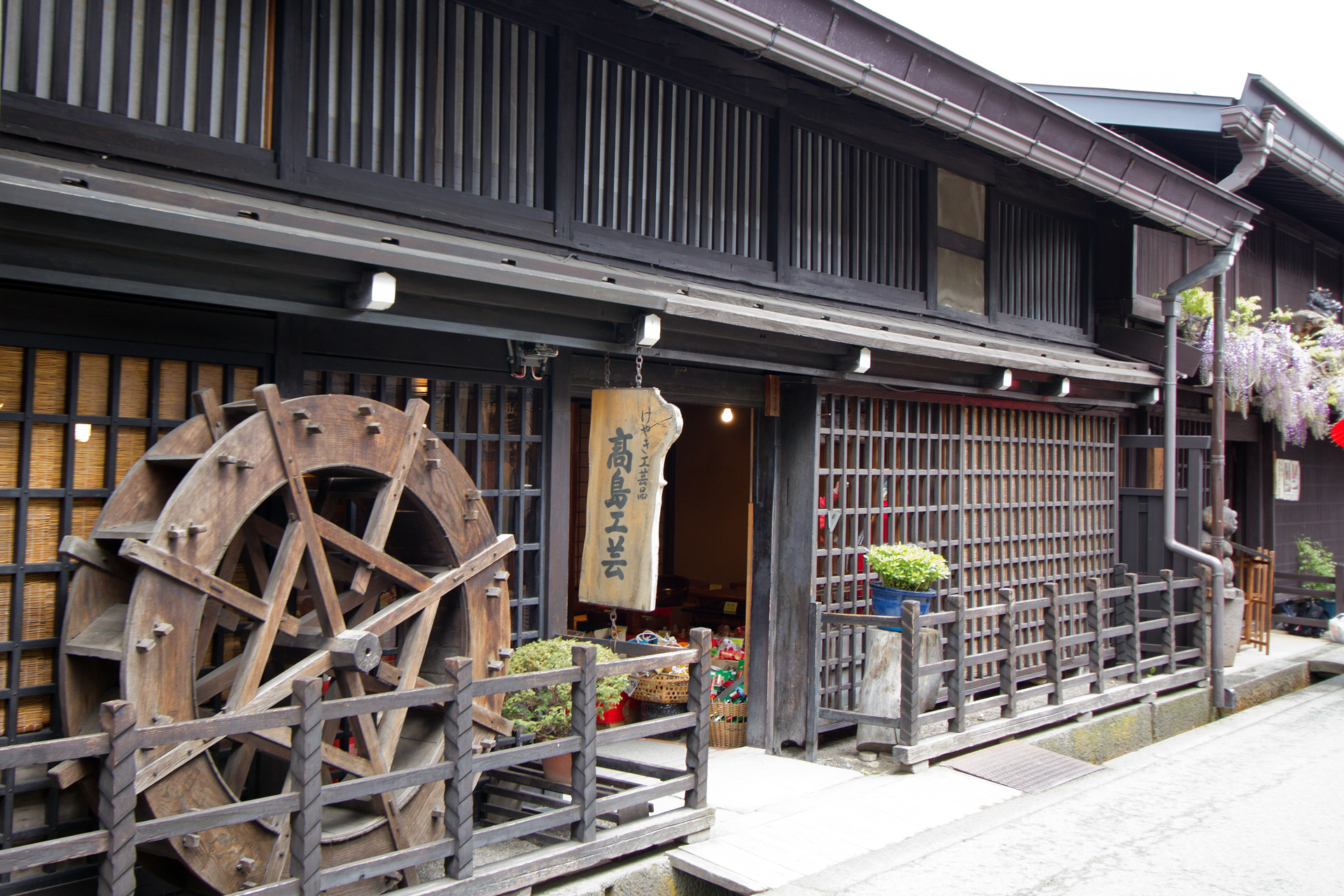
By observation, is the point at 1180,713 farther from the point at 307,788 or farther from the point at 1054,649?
the point at 307,788

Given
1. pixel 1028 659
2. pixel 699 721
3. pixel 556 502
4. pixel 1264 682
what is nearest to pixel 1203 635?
pixel 1264 682

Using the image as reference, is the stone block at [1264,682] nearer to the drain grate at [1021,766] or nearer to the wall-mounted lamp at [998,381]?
the drain grate at [1021,766]

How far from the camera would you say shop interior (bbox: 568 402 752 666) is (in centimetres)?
1212

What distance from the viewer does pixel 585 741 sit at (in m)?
5.36

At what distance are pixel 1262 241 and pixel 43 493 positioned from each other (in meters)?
17.1

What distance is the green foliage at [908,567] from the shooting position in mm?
8398

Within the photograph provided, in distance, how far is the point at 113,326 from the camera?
4832 millimetres

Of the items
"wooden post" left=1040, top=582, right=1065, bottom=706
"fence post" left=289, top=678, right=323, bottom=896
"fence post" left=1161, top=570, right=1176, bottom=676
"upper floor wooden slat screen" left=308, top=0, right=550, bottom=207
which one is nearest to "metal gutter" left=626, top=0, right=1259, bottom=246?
"upper floor wooden slat screen" left=308, top=0, right=550, bottom=207

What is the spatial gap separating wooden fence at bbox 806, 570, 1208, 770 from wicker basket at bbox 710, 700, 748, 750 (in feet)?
2.01

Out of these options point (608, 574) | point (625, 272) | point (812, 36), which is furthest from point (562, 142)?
point (608, 574)

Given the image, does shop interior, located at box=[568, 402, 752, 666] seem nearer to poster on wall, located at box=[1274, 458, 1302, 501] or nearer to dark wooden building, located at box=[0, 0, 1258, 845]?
dark wooden building, located at box=[0, 0, 1258, 845]

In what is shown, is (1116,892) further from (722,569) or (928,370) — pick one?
(722,569)

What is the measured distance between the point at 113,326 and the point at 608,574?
306 cm

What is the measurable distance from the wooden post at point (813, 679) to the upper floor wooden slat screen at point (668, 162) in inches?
117
